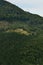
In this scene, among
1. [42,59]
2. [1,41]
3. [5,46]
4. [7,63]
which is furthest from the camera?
[1,41]

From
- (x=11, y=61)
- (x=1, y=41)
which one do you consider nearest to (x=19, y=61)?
(x=11, y=61)

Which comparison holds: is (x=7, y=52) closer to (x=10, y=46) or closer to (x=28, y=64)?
(x=10, y=46)

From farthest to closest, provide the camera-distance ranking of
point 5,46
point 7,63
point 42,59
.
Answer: point 5,46 → point 42,59 → point 7,63

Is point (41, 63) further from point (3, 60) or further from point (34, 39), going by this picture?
point (34, 39)

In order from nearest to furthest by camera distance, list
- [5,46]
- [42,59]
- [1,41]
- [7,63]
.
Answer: [7,63] → [42,59] → [5,46] → [1,41]

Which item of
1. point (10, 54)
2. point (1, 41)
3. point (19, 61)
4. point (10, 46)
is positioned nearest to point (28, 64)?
point (19, 61)

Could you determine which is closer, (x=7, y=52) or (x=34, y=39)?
(x=7, y=52)

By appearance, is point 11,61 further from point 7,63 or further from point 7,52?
point 7,52

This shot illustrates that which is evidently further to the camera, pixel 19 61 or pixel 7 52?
pixel 7 52
